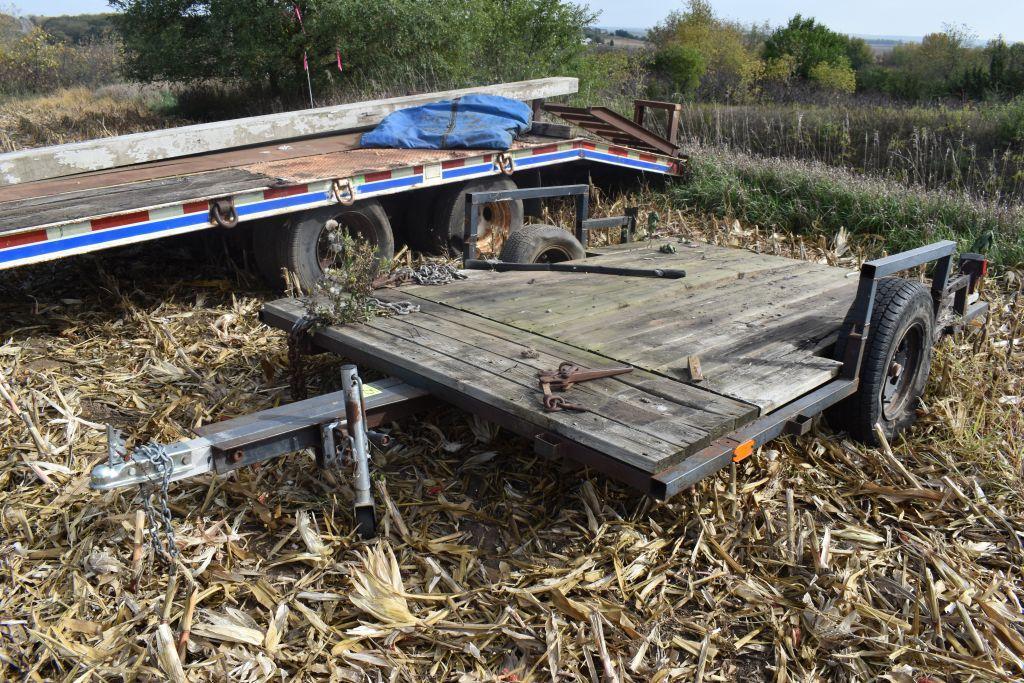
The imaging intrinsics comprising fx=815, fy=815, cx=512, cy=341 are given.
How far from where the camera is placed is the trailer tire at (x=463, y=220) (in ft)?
24.2

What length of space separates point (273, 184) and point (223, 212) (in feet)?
1.64

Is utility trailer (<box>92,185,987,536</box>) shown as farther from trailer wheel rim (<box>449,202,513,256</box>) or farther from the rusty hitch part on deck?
trailer wheel rim (<box>449,202,513,256</box>)

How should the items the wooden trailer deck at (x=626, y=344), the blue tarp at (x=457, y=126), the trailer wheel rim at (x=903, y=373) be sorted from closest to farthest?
the wooden trailer deck at (x=626, y=344) → the trailer wheel rim at (x=903, y=373) → the blue tarp at (x=457, y=126)

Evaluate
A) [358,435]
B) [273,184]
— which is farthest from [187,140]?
[358,435]

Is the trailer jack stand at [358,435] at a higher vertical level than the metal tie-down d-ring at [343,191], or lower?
lower

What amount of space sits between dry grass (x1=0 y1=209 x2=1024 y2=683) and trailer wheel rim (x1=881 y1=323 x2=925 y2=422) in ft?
0.58

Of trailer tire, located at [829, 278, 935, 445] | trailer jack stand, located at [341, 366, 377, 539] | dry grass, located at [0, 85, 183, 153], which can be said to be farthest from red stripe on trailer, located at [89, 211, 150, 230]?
dry grass, located at [0, 85, 183, 153]

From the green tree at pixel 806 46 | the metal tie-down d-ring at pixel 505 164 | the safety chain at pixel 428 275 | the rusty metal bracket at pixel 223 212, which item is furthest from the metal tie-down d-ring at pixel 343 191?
the green tree at pixel 806 46

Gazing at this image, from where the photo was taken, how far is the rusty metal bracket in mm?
5422

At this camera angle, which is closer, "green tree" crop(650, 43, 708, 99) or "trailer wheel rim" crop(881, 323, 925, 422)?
"trailer wheel rim" crop(881, 323, 925, 422)

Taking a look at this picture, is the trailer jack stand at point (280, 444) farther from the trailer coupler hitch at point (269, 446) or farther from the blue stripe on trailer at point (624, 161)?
the blue stripe on trailer at point (624, 161)

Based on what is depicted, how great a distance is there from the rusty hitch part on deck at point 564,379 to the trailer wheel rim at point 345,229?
3171 mm

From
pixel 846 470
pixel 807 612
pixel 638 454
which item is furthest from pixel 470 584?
pixel 846 470

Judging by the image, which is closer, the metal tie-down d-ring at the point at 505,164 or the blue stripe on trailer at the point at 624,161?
the metal tie-down d-ring at the point at 505,164
